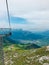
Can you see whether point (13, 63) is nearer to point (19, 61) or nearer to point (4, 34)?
point (19, 61)

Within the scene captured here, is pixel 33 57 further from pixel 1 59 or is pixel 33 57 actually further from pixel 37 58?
pixel 1 59

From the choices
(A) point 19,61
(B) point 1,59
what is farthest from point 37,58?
(B) point 1,59

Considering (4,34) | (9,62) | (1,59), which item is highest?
(4,34)

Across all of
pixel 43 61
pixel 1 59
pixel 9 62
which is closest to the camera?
pixel 1 59

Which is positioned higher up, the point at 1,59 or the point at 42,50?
the point at 1,59

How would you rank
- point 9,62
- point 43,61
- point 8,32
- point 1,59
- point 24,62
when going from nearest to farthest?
1. point 8,32
2. point 1,59
3. point 43,61
4. point 24,62
5. point 9,62

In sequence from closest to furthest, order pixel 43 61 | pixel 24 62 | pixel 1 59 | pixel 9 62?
1. pixel 1 59
2. pixel 43 61
3. pixel 24 62
4. pixel 9 62

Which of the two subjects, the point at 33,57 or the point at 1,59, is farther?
the point at 33,57

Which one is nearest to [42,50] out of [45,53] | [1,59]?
[45,53]

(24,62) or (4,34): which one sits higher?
(4,34)
